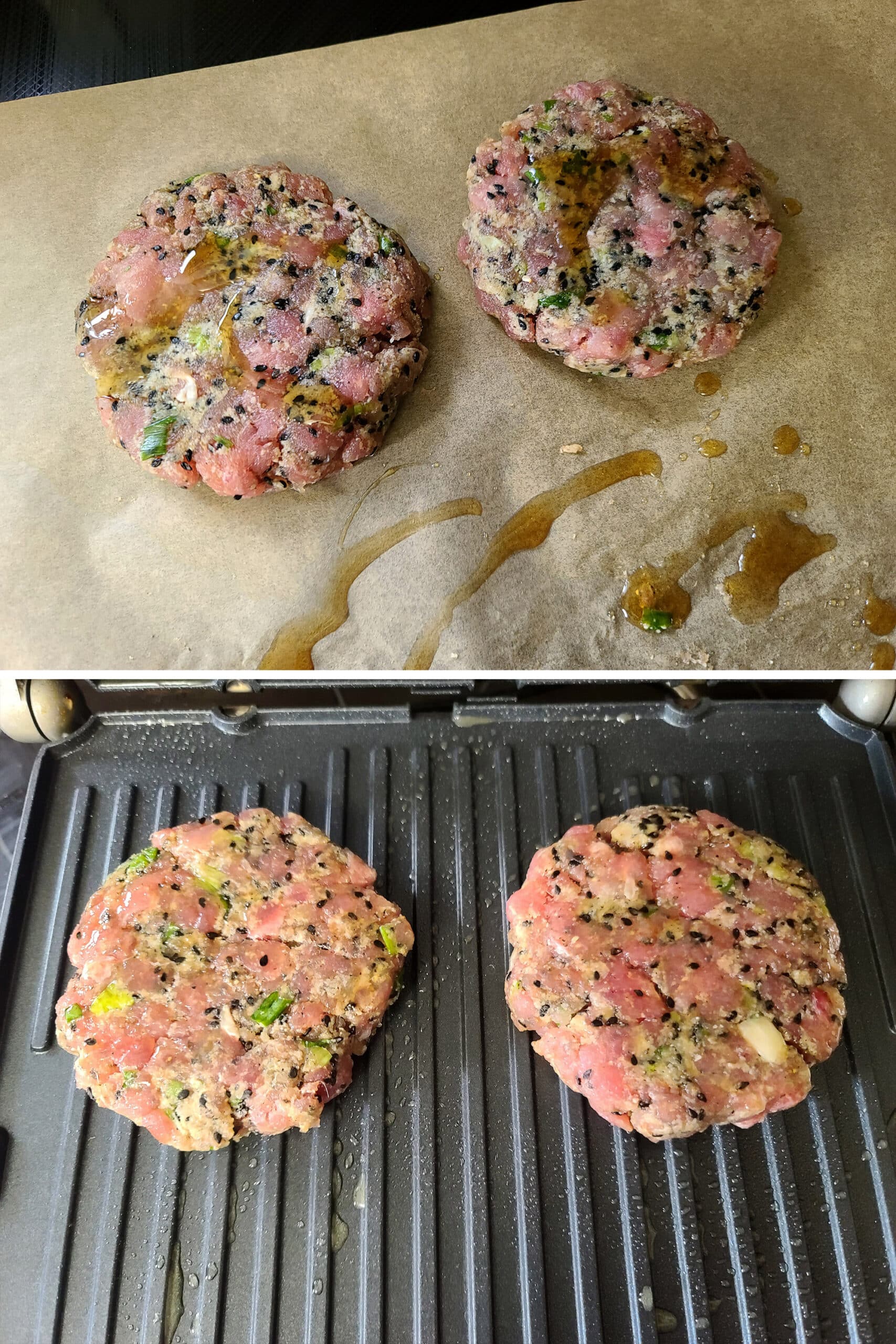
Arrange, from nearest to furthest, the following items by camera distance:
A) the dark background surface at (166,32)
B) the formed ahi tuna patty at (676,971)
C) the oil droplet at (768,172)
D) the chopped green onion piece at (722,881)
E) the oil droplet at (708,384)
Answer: the formed ahi tuna patty at (676,971), the chopped green onion piece at (722,881), the oil droplet at (708,384), the oil droplet at (768,172), the dark background surface at (166,32)

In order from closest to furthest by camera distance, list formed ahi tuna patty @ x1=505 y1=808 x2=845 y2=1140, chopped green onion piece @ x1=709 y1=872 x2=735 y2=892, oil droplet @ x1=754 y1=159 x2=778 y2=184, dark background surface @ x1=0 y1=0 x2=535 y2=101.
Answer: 1. formed ahi tuna patty @ x1=505 y1=808 x2=845 y2=1140
2. chopped green onion piece @ x1=709 y1=872 x2=735 y2=892
3. oil droplet @ x1=754 y1=159 x2=778 y2=184
4. dark background surface @ x1=0 y1=0 x2=535 y2=101

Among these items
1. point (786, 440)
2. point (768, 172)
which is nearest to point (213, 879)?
point (786, 440)

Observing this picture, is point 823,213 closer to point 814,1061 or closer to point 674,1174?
point 814,1061

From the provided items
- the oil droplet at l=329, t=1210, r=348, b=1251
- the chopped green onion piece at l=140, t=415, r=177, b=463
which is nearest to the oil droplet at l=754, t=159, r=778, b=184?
the chopped green onion piece at l=140, t=415, r=177, b=463

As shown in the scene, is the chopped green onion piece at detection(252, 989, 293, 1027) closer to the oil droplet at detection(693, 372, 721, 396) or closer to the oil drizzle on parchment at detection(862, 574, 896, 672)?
the oil drizzle on parchment at detection(862, 574, 896, 672)

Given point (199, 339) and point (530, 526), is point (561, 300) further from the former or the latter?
point (199, 339)

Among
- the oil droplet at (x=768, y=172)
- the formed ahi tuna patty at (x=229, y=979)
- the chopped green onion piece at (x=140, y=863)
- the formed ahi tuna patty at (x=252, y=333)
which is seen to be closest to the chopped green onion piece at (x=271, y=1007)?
the formed ahi tuna patty at (x=229, y=979)

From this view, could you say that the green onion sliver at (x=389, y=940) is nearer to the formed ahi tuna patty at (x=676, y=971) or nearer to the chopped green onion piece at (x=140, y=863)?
the formed ahi tuna patty at (x=676, y=971)
